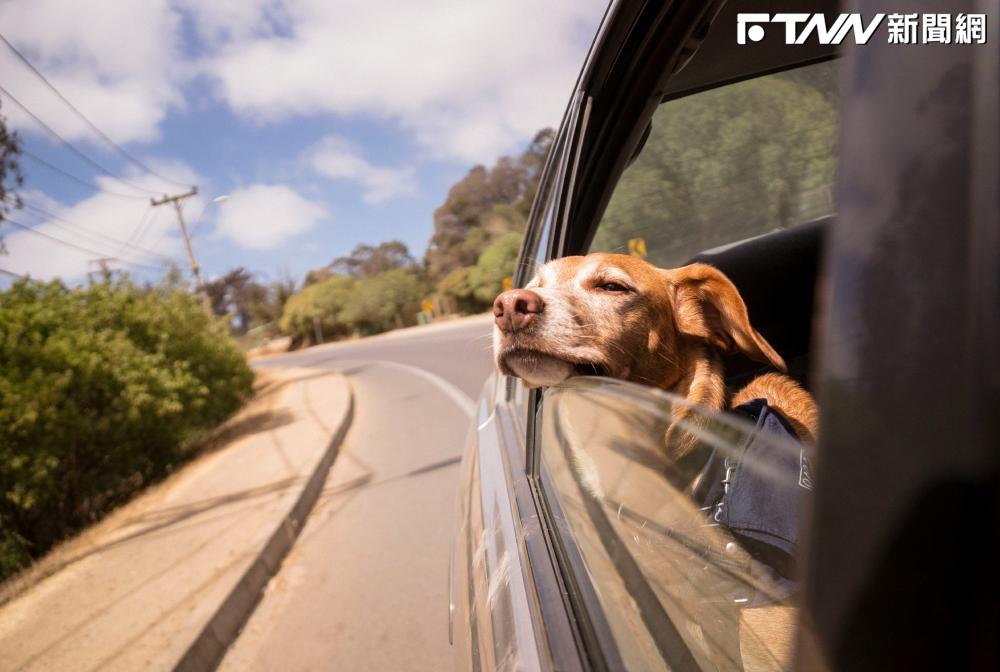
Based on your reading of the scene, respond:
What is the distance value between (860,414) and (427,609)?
11.9 ft

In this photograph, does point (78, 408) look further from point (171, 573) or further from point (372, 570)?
point (372, 570)

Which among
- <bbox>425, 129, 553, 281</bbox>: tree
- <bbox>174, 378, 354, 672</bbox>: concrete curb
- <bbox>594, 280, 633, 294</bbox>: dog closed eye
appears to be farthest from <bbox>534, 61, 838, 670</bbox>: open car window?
<bbox>425, 129, 553, 281</bbox>: tree

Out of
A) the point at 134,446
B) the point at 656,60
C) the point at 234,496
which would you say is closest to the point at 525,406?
the point at 656,60

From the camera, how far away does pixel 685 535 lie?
102cm

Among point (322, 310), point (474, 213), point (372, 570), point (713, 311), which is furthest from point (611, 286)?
point (322, 310)

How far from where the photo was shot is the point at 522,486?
1879 millimetres

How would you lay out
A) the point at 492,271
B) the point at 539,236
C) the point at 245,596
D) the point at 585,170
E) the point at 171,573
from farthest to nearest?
the point at 492,271
the point at 171,573
the point at 245,596
the point at 539,236
the point at 585,170

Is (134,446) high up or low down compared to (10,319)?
down

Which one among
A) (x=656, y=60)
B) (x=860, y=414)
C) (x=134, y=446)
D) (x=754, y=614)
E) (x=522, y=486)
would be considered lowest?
(x=134, y=446)

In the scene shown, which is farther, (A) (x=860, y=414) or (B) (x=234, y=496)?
(B) (x=234, y=496)

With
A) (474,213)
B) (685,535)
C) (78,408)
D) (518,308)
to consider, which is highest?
(474,213)

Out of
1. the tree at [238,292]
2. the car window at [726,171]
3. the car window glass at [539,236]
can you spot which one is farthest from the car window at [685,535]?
the tree at [238,292]

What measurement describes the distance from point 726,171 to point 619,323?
147 centimetres

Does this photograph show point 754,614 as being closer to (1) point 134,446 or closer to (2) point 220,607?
(2) point 220,607
